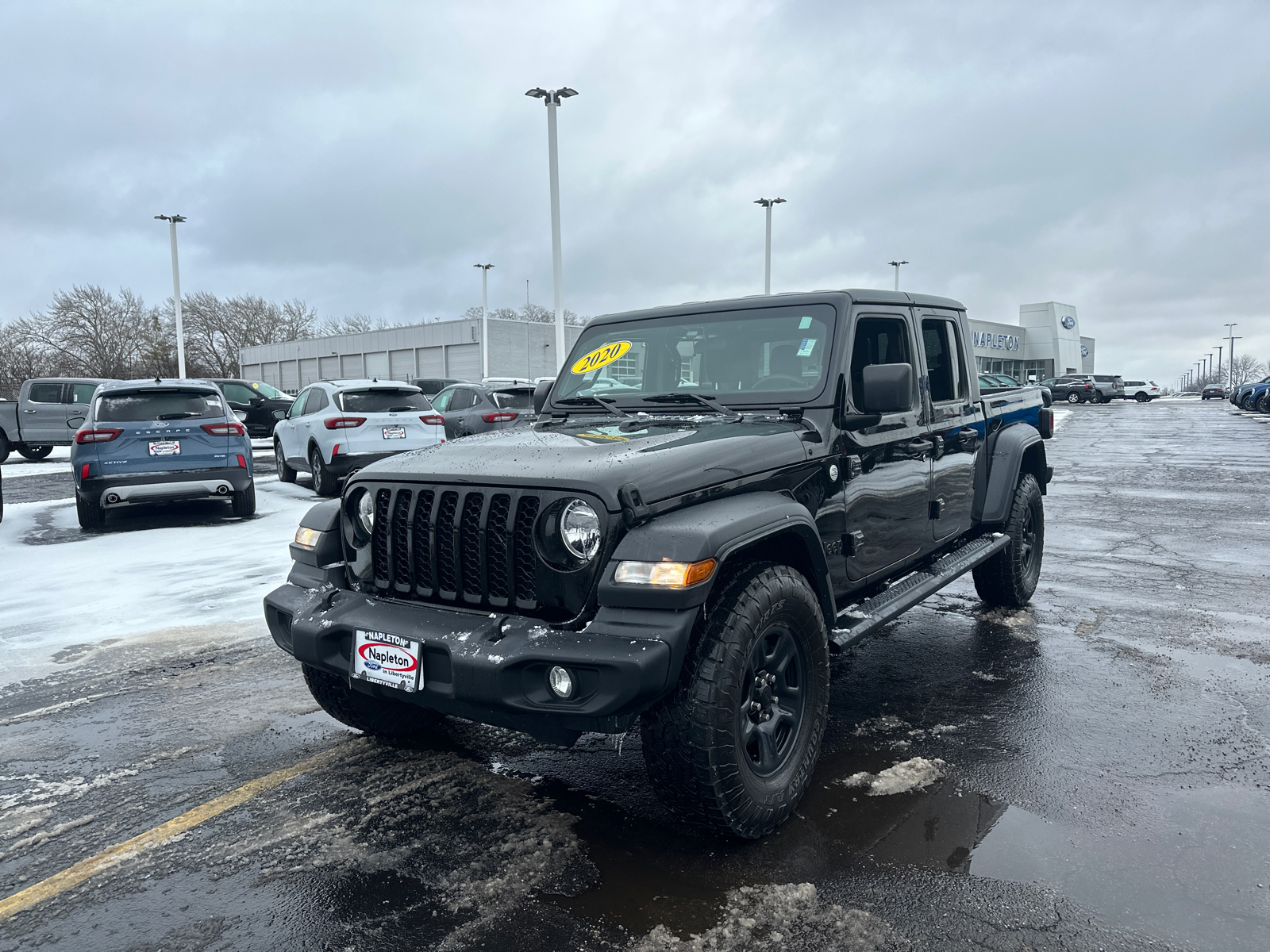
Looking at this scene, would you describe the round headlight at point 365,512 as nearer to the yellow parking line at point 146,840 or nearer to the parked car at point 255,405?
the yellow parking line at point 146,840

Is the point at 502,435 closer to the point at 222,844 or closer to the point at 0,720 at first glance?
the point at 222,844

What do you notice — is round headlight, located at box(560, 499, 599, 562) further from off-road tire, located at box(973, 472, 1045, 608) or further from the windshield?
off-road tire, located at box(973, 472, 1045, 608)

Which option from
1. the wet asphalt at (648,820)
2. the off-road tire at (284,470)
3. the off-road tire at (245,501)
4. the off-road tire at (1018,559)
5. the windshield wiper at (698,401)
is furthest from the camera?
the off-road tire at (284,470)

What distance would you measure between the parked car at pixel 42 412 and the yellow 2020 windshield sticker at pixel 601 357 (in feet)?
58.4

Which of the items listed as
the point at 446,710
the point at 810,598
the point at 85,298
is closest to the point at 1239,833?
the point at 810,598

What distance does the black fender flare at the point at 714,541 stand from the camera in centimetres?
267

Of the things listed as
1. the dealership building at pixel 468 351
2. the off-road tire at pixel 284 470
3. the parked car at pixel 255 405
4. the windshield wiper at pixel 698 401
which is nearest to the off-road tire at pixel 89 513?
the off-road tire at pixel 284 470

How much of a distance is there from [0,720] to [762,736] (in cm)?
367

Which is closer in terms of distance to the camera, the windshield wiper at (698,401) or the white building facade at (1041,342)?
the windshield wiper at (698,401)

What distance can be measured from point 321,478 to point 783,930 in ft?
36.9

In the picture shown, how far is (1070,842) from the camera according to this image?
2945 millimetres

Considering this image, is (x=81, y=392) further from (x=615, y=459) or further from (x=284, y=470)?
(x=615, y=459)

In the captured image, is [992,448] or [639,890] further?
[992,448]

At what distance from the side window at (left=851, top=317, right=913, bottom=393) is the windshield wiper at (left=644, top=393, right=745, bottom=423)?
57 cm
